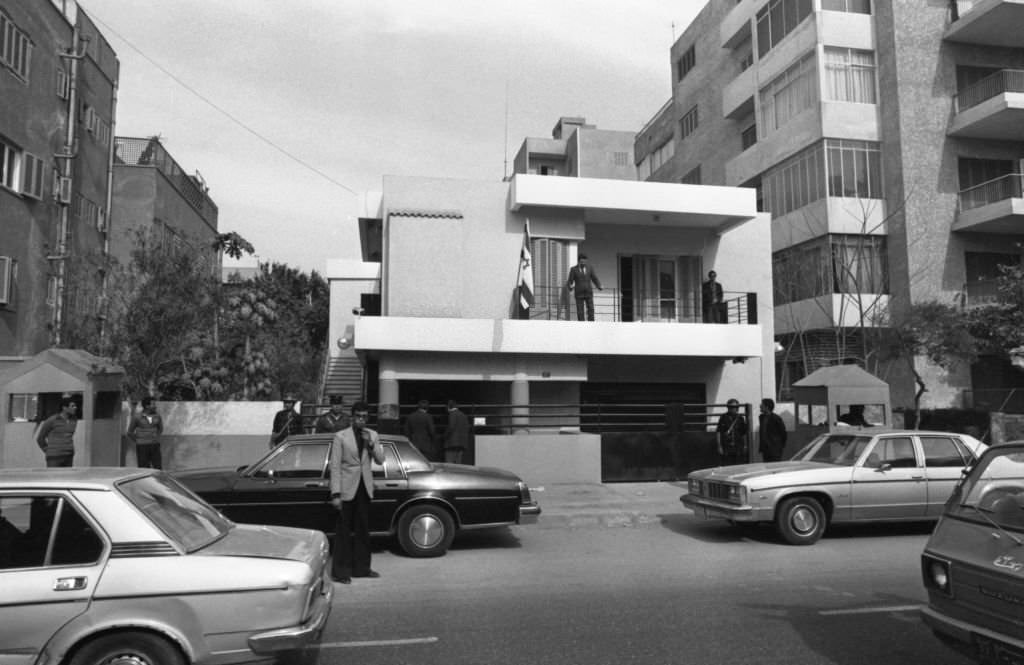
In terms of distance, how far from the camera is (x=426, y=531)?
894 centimetres

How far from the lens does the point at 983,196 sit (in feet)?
85.6

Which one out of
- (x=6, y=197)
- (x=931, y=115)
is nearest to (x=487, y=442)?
(x=6, y=197)

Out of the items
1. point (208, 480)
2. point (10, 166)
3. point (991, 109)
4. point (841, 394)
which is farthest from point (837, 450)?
point (991, 109)

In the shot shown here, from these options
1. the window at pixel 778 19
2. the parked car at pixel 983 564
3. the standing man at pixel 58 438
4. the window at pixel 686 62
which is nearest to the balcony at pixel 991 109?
the window at pixel 778 19

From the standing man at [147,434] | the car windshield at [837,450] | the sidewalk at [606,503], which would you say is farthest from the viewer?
the standing man at [147,434]

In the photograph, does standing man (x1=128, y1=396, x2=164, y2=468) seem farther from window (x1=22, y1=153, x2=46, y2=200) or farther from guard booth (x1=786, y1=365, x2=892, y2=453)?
guard booth (x1=786, y1=365, x2=892, y2=453)

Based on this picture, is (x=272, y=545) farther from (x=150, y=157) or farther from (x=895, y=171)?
(x=150, y=157)

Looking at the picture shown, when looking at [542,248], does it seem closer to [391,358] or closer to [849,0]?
[391,358]

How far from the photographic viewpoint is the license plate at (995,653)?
13.1ft

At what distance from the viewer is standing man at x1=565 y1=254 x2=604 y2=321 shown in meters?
18.2

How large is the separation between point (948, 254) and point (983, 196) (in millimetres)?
2528

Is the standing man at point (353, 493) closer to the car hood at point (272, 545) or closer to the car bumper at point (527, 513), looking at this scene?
the car bumper at point (527, 513)

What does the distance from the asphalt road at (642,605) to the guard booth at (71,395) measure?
22.2 ft

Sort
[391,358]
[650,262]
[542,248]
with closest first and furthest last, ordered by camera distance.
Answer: [391,358]
[542,248]
[650,262]
